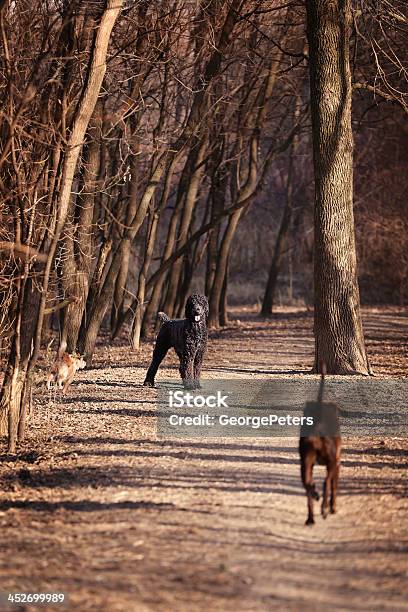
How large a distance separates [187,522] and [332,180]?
1090 cm

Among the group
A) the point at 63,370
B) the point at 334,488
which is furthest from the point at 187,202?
the point at 334,488

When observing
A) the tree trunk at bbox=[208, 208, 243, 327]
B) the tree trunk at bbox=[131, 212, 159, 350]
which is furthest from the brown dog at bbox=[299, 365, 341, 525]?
the tree trunk at bbox=[208, 208, 243, 327]

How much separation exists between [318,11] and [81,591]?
532 inches

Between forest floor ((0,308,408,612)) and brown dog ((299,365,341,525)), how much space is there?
0.93 feet

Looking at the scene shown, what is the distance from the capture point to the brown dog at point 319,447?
318 inches

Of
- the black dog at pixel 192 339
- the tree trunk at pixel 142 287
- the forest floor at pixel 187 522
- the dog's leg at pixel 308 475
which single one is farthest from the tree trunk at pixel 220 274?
the dog's leg at pixel 308 475

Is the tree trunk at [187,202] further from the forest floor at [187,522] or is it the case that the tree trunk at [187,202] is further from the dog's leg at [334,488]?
the dog's leg at [334,488]

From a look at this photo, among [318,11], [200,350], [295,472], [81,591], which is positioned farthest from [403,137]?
[81,591]

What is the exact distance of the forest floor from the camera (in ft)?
22.1

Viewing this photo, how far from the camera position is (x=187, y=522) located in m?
8.43

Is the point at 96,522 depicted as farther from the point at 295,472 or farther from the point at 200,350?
the point at 200,350

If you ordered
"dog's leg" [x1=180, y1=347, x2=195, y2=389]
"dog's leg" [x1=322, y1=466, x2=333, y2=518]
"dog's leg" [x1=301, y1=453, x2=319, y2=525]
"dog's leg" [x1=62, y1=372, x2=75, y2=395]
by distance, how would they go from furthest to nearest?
"dog's leg" [x1=62, y1=372, x2=75, y2=395]
"dog's leg" [x1=180, y1=347, x2=195, y2=389]
"dog's leg" [x1=322, y1=466, x2=333, y2=518]
"dog's leg" [x1=301, y1=453, x2=319, y2=525]

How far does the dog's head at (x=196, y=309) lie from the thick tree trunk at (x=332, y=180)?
343 cm

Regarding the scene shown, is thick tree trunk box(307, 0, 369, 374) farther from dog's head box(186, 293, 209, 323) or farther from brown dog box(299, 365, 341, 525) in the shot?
brown dog box(299, 365, 341, 525)
